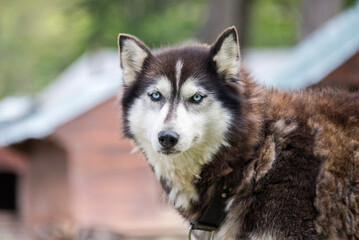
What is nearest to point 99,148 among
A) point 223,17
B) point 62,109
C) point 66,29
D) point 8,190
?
point 62,109

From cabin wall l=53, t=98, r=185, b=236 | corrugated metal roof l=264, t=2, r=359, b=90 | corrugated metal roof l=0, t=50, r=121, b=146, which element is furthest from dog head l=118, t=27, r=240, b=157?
cabin wall l=53, t=98, r=185, b=236

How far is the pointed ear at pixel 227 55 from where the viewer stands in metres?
4.79

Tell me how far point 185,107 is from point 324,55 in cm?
596

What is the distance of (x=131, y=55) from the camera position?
16.8ft

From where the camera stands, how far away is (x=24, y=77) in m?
40.1

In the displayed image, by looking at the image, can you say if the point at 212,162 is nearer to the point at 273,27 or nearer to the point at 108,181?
the point at 108,181

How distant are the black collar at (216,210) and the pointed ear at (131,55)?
1095 mm

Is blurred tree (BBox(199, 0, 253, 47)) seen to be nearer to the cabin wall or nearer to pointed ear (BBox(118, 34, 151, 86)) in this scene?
the cabin wall

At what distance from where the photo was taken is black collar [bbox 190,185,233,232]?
4789 mm

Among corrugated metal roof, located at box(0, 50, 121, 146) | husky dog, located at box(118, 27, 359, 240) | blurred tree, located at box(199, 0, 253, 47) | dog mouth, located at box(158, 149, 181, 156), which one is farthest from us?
blurred tree, located at box(199, 0, 253, 47)

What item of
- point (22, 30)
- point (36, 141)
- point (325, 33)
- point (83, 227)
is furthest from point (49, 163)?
point (22, 30)

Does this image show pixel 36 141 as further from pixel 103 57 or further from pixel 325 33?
pixel 325 33

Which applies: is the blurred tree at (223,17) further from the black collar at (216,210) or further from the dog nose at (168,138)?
the dog nose at (168,138)

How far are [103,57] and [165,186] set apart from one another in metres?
13.8
